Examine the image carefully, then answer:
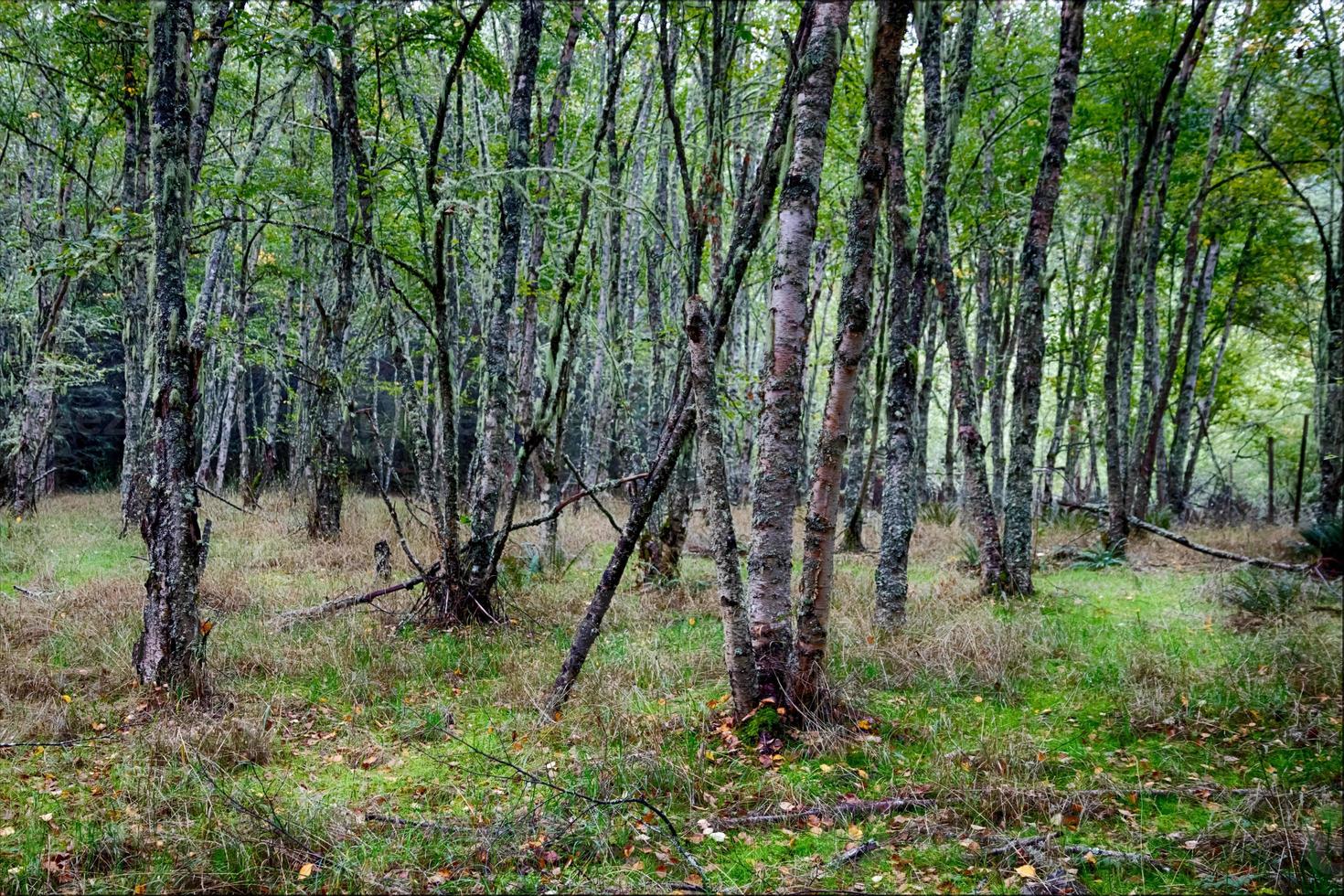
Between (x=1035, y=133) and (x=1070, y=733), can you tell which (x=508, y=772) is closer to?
(x=1070, y=733)

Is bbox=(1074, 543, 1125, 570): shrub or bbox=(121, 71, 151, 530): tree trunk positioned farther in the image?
bbox=(1074, 543, 1125, 570): shrub

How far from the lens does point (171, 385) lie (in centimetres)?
442

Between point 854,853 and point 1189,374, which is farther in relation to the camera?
point 1189,374

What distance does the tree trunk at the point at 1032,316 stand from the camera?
6754mm

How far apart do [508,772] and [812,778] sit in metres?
1.52

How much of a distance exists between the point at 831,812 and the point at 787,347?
2224 mm

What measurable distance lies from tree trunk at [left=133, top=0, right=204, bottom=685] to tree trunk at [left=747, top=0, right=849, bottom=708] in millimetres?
3462

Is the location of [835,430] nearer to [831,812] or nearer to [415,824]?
[831,812]

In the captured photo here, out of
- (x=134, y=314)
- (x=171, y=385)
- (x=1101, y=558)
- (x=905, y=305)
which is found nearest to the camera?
(x=171, y=385)

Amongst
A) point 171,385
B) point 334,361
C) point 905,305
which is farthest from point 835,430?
point 334,361

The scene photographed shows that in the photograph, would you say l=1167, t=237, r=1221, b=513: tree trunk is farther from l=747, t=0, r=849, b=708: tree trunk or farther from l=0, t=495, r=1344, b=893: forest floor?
l=747, t=0, r=849, b=708: tree trunk

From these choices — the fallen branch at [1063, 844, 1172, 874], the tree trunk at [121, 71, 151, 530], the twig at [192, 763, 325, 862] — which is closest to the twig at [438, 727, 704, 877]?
the twig at [192, 763, 325, 862]

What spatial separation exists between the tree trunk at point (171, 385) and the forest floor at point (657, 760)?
39 cm

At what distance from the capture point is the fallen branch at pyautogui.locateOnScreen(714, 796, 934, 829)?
3.22 m
